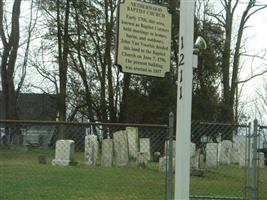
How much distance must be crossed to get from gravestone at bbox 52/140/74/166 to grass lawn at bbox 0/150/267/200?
0.84 metres

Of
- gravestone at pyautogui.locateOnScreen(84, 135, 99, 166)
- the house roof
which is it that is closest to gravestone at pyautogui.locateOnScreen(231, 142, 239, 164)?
gravestone at pyautogui.locateOnScreen(84, 135, 99, 166)

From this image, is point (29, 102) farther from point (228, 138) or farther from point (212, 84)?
point (228, 138)

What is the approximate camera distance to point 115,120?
4072 cm

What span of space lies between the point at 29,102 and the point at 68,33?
1265 centimetres

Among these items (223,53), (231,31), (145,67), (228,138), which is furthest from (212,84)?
(145,67)

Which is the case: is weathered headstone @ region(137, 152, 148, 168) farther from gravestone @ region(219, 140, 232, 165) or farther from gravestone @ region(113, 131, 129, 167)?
gravestone @ region(219, 140, 232, 165)

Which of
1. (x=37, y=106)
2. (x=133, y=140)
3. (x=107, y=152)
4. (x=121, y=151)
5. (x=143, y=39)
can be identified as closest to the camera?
(x=143, y=39)

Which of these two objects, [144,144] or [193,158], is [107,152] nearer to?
[193,158]

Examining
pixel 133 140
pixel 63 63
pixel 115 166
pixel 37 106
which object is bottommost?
pixel 115 166

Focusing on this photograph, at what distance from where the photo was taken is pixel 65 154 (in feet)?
73.9

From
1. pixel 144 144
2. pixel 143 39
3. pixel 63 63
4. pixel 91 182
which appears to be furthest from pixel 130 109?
pixel 143 39

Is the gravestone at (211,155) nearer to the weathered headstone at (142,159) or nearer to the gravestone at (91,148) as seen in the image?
the weathered headstone at (142,159)

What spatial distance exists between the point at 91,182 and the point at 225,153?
33.5 ft

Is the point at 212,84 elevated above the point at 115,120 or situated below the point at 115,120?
above
